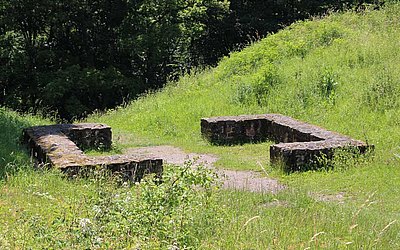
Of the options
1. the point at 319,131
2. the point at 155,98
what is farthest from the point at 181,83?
the point at 319,131

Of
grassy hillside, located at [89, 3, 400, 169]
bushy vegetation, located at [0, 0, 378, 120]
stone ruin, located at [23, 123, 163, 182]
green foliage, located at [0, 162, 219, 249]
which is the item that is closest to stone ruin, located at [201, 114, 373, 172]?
grassy hillside, located at [89, 3, 400, 169]

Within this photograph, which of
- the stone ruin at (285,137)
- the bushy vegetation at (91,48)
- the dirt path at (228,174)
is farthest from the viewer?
the bushy vegetation at (91,48)

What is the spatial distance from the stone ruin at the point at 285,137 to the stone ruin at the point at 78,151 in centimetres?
225

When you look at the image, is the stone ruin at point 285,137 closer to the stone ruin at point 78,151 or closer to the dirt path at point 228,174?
the dirt path at point 228,174

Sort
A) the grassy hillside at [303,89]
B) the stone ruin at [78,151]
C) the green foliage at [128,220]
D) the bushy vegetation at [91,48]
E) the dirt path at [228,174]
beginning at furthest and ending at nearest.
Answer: the bushy vegetation at [91,48]
the grassy hillside at [303,89]
the stone ruin at [78,151]
the dirt path at [228,174]
the green foliage at [128,220]

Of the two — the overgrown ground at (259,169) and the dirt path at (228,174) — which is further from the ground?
the overgrown ground at (259,169)

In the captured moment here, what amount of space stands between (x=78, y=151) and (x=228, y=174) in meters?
2.57

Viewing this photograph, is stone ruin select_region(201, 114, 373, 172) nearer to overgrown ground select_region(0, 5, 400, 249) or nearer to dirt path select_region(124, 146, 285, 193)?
overgrown ground select_region(0, 5, 400, 249)

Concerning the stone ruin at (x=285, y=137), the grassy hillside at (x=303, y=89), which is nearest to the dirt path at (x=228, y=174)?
the grassy hillside at (x=303, y=89)

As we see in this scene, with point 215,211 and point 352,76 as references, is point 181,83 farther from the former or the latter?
point 215,211

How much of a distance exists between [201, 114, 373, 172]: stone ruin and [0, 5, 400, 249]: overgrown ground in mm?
272

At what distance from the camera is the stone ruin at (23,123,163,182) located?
852 centimetres

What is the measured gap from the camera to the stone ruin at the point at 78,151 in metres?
8.52

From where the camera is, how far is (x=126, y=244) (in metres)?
4.32
